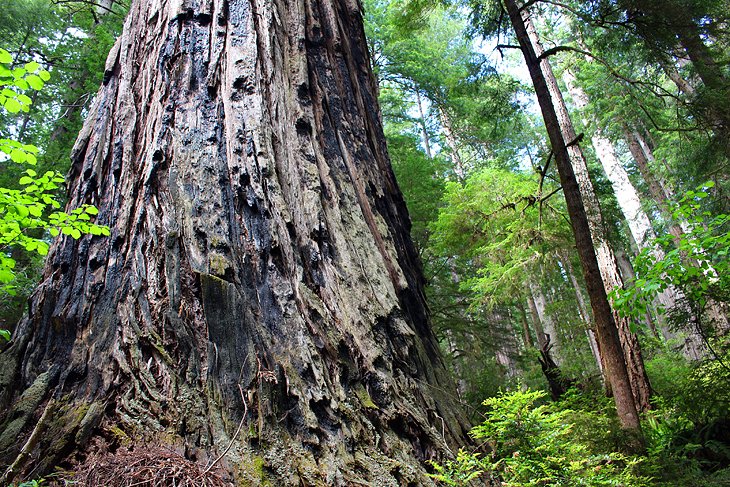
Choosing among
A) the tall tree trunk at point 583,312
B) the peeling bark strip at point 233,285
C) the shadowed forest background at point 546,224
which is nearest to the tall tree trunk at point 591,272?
the shadowed forest background at point 546,224

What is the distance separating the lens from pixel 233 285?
2.53m

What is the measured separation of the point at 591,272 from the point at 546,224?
13.5 ft

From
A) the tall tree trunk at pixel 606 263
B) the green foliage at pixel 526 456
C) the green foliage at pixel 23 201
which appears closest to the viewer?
the green foliage at pixel 526 456

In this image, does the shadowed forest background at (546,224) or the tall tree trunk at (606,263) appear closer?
the shadowed forest background at (546,224)

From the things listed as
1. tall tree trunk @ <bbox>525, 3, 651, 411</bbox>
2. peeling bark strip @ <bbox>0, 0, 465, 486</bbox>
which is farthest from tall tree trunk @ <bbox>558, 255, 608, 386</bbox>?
peeling bark strip @ <bbox>0, 0, 465, 486</bbox>

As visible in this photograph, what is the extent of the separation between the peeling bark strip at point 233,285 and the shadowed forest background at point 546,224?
0.44ft

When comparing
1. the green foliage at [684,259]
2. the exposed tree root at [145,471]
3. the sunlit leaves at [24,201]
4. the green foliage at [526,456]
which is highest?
the sunlit leaves at [24,201]

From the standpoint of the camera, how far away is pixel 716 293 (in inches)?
204

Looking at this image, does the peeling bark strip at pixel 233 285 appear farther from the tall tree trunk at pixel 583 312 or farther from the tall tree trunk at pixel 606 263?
the tall tree trunk at pixel 583 312

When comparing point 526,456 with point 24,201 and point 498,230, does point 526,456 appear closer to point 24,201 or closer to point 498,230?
point 24,201

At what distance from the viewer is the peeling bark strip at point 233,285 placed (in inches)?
87.4

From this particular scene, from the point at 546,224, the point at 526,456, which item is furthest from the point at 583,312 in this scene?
the point at 526,456

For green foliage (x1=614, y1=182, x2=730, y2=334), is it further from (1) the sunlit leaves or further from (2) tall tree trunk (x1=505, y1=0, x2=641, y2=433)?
(1) the sunlit leaves

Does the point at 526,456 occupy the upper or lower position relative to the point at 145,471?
lower
